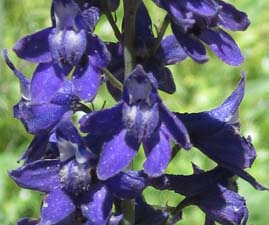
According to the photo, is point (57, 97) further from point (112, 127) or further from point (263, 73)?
point (263, 73)

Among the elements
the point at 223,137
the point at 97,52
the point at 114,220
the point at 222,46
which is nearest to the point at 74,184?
the point at 114,220

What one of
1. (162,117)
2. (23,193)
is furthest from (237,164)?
(23,193)

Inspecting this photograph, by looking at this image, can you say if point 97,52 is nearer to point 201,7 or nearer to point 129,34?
point 129,34

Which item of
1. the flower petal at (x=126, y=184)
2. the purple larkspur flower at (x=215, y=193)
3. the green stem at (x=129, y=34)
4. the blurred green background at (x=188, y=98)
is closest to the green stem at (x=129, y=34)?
the green stem at (x=129, y=34)

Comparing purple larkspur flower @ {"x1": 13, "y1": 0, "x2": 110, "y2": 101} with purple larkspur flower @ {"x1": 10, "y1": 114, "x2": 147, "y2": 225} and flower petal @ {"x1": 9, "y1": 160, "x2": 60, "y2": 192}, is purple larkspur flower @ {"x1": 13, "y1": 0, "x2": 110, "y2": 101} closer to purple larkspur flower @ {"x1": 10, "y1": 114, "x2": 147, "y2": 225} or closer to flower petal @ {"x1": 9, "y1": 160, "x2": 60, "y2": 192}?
purple larkspur flower @ {"x1": 10, "y1": 114, "x2": 147, "y2": 225}

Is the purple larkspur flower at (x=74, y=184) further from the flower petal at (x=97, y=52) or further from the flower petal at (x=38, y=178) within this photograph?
the flower petal at (x=97, y=52)
